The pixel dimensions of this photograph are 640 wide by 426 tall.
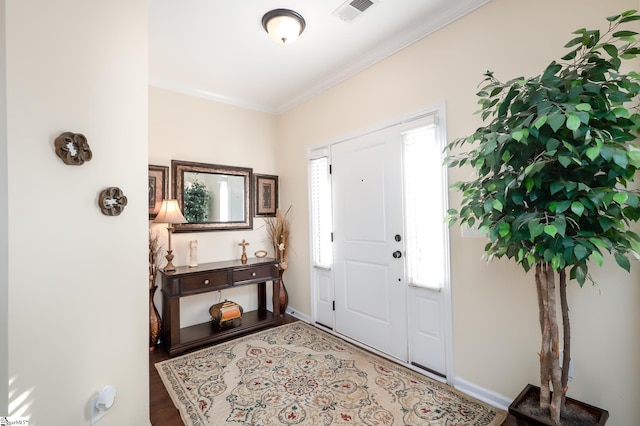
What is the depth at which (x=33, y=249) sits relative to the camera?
52.3 inches

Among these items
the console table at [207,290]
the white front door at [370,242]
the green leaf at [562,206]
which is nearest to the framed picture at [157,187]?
the console table at [207,290]

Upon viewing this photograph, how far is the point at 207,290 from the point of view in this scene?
10.1ft

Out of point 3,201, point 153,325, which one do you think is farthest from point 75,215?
point 153,325

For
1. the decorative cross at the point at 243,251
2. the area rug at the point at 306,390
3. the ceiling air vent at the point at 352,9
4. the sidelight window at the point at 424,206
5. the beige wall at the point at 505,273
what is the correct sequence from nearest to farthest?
1. the beige wall at the point at 505,273
2. the area rug at the point at 306,390
3. the ceiling air vent at the point at 352,9
4. the sidelight window at the point at 424,206
5. the decorative cross at the point at 243,251

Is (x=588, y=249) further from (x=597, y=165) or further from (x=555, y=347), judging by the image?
(x=555, y=347)

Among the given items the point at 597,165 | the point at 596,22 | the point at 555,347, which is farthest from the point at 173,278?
the point at 596,22

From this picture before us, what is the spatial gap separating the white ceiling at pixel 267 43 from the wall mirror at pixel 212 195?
37.1 inches

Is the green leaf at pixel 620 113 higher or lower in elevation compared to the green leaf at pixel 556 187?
higher

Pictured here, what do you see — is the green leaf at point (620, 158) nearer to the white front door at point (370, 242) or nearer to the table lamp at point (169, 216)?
the white front door at point (370, 242)

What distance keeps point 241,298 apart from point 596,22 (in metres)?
4.06

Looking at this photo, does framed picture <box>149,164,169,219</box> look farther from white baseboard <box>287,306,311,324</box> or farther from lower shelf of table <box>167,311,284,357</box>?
white baseboard <box>287,306,311,324</box>

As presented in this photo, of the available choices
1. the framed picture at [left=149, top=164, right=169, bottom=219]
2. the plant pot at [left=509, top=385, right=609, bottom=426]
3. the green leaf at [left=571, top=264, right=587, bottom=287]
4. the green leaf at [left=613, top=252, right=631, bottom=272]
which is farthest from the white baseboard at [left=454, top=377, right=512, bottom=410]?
the framed picture at [left=149, top=164, right=169, bottom=219]

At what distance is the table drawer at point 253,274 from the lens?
10.9 feet

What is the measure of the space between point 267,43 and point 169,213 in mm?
1882
